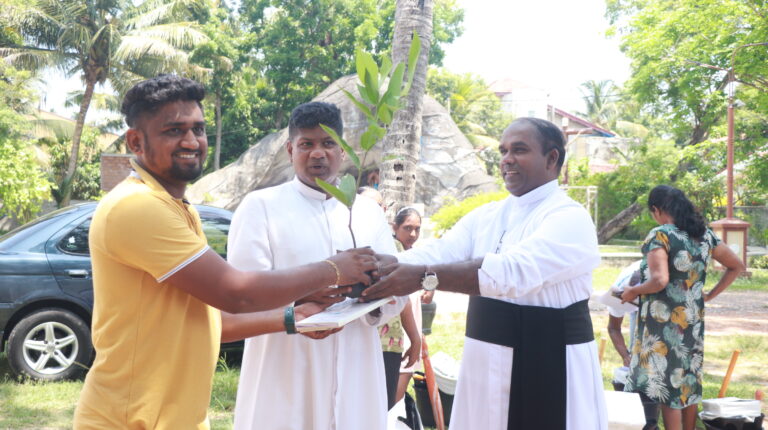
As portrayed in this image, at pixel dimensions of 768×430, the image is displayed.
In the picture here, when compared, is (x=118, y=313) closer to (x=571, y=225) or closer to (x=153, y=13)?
(x=571, y=225)

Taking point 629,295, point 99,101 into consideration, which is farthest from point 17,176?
point 99,101

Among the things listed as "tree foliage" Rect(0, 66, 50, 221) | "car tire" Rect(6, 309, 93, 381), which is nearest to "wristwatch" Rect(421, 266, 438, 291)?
"car tire" Rect(6, 309, 93, 381)

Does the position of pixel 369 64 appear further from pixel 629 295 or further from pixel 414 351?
pixel 629 295

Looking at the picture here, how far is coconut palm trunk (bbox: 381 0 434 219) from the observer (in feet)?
24.6

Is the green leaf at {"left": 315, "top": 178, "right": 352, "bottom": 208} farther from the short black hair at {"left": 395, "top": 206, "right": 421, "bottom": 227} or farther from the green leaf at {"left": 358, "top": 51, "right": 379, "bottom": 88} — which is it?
the short black hair at {"left": 395, "top": 206, "right": 421, "bottom": 227}

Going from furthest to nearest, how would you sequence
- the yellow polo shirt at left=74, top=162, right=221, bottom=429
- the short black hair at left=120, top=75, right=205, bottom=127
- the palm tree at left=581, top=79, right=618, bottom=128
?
the palm tree at left=581, top=79, right=618, bottom=128, the short black hair at left=120, top=75, right=205, bottom=127, the yellow polo shirt at left=74, top=162, right=221, bottom=429

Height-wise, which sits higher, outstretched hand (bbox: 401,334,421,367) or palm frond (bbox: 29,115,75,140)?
palm frond (bbox: 29,115,75,140)

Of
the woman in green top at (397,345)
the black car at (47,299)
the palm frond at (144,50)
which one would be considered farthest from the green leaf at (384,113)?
the palm frond at (144,50)

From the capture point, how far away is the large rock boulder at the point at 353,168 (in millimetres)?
24078

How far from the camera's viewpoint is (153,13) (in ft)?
101

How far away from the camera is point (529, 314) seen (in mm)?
3008

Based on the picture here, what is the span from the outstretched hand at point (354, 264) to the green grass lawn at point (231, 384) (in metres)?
3.26

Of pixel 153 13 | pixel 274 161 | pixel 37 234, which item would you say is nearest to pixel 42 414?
pixel 37 234

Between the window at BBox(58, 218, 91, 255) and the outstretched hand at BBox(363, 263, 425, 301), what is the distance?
15.7 ft
